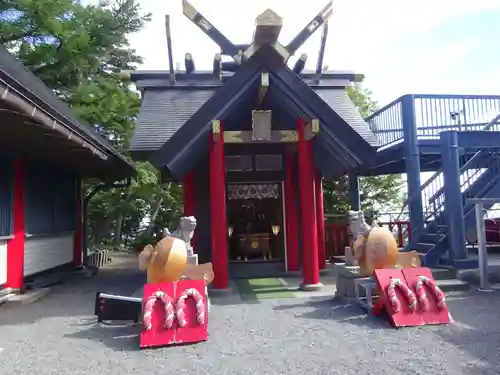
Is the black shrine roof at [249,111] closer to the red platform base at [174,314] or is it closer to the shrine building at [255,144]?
the shrine building at [255,144]

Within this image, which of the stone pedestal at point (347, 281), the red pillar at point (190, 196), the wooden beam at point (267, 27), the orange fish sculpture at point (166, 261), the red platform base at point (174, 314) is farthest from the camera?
the red pillar at point (190, 196)

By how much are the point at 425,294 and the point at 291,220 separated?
4.49 m

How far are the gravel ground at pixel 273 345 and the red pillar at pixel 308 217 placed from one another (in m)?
0.92

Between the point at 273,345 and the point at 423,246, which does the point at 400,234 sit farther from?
the point at 273,345

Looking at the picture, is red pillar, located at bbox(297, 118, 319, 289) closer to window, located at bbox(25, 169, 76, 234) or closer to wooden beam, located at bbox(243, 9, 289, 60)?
wooden beam, located at bbox(243, 9, 289, 60)

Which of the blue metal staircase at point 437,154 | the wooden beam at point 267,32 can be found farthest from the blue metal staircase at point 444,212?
the wooden beam at point 267,32

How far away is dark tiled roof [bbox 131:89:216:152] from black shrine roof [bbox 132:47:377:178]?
21 mm

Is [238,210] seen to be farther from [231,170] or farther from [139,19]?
[139,19]

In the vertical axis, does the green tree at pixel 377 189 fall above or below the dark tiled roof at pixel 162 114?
below

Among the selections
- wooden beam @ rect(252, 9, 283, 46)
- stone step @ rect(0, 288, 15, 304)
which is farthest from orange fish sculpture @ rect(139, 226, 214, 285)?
wooden beam @ rect(252, 9, 283, 46)

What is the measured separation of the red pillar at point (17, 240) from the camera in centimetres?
770

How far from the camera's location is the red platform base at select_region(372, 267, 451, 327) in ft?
16.7

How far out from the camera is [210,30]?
859 cm

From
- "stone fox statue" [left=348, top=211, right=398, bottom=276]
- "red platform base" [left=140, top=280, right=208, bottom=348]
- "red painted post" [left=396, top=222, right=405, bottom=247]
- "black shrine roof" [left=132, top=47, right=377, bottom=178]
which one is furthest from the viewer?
"red painted post" [left=396, top=222, right=405, bottom=247]
